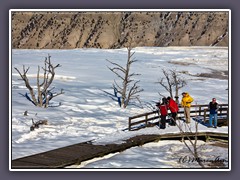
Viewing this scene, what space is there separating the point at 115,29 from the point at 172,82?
1.98 meters

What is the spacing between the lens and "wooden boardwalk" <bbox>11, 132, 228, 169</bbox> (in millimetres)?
12041

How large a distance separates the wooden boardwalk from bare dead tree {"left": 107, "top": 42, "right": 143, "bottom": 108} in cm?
124

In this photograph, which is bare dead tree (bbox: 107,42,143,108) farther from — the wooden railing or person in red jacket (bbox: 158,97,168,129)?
person in red jacket (bbox: 158,97,168,129)

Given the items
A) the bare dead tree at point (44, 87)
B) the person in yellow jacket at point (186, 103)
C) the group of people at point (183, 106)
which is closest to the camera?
the bare dead tree at point (44, 87)

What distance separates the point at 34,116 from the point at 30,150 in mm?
1610

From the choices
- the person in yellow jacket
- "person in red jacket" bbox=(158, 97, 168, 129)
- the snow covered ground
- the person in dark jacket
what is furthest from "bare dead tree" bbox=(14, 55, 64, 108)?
the person in dark jacket

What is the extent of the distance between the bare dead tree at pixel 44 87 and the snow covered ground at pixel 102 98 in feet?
0.46

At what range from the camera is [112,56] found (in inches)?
582

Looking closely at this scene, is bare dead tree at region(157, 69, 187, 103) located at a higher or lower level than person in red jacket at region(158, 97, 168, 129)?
higher

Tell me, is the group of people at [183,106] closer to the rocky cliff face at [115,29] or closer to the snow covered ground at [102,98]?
the snow covered ground at [102,98]

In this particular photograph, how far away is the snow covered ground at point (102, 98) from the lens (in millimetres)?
12727

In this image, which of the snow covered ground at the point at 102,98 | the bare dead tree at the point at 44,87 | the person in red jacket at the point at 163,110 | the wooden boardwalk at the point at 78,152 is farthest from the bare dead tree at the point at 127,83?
the bare dead tree at the point at 44,87
